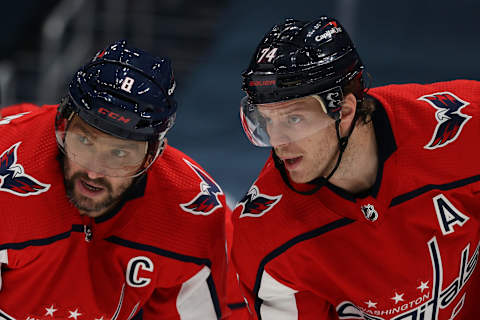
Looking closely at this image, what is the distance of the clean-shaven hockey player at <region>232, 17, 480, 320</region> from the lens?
2.38 m

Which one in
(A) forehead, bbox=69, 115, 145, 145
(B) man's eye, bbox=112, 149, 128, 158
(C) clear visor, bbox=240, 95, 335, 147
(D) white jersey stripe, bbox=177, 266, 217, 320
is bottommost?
(D) white jersey stripe, bbox=177, 266, 217, 320

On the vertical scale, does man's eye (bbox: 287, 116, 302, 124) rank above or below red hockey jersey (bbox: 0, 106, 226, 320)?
above

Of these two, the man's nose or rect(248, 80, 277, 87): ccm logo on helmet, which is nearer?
rect(248, 80, 277, 87): ccm logo on helmet

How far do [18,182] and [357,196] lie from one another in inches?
39.7

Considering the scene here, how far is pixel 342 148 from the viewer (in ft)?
7.95

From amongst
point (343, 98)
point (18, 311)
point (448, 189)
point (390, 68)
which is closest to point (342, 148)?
point (343, 98)

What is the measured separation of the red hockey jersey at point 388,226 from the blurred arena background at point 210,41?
277 cm

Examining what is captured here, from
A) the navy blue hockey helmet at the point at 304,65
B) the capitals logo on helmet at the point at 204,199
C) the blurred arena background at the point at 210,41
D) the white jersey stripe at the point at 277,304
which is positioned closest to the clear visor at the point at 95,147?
the capitals logo on helmet at the point at 204,199

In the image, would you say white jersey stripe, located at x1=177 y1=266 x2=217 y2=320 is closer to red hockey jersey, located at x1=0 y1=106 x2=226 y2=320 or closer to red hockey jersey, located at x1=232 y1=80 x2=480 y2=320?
red hockey jersey, located at x1=0 y1=106 x2=226 y2=320

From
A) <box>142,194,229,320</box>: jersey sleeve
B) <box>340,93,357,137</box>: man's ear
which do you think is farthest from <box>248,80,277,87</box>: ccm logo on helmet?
<box>142,194,229,320</box>: jersey sleeve

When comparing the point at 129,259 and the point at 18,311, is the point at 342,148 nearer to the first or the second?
the point at 129,259

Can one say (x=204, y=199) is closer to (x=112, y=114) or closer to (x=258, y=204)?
(x=258, y=204)

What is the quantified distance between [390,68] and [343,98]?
3663 mm

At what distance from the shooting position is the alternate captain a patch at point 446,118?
8.05 feet
